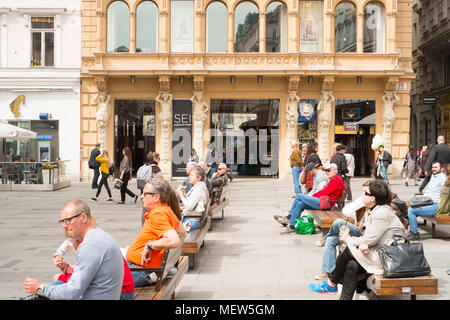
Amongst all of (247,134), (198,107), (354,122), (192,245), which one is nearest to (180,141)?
(198,107)

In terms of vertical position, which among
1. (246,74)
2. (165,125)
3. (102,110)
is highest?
(246,74)

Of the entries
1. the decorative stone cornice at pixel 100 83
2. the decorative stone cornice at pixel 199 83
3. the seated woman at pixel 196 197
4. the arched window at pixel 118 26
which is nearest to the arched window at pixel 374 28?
the decorative stone cornice at pixel 199 83

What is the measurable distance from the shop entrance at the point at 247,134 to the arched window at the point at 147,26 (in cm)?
398

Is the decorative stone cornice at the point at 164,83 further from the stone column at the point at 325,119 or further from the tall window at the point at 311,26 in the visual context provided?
the stone column at the point at 325,119

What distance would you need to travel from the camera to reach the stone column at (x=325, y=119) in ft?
86.5

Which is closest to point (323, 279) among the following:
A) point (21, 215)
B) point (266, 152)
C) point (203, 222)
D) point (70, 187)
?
point (203, 222)

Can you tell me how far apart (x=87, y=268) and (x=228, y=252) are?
17.9ft

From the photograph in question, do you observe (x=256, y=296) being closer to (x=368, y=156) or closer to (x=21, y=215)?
(x=21, y=215)

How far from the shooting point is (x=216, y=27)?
26.7 metres

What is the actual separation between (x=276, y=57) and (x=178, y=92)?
4908mm

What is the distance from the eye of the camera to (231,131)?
2731 cm

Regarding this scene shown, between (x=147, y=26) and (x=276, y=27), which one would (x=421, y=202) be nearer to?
(x=276, y=27)

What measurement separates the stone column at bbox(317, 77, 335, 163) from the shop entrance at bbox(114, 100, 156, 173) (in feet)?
25.9

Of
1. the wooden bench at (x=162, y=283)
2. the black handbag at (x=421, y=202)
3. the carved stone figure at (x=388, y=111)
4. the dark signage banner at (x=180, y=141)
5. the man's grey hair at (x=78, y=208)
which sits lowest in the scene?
the wooden bench at (x=162, y=283)
